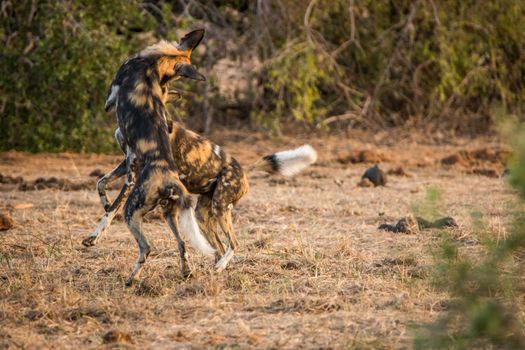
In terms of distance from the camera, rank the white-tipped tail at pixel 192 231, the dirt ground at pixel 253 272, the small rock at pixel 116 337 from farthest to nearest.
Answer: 1. the white-tipped tail at pixel 192 231
2. the dirt ground at pixel 253 272
3. the small rock at pixel 116 337

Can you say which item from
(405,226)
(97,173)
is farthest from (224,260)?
(97,173)

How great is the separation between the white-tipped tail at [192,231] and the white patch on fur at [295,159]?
115 cm

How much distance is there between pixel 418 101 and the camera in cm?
1223

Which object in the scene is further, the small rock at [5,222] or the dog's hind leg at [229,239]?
the small rock at [5,222]

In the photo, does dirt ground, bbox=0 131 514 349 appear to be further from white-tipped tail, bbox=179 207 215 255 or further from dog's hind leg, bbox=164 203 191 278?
white-tipped tail, bbox=179 207 215 255

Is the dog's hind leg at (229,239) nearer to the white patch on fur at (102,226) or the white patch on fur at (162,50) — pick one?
the white patch on fur at (102,226)

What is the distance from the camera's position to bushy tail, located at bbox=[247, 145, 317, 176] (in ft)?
18.4

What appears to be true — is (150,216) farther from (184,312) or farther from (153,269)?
(184,312)

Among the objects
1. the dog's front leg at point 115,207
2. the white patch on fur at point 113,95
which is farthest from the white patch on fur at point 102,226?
the white patch on fur at point 113,95

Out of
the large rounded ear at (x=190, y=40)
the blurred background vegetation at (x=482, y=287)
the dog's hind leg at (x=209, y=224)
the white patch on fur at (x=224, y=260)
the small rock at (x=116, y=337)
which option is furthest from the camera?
the large rounded ear at (x=190, y=40)

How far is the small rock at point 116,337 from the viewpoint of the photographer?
3.76 m

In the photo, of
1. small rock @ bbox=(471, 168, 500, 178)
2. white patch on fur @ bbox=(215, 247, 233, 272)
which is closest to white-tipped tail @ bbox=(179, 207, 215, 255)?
white patch on fur @ bbox=(215, 247, 233, 272)

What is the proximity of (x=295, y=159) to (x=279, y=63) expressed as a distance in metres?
5.44

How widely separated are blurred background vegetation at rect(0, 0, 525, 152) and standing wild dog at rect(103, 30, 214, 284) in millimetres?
3922
